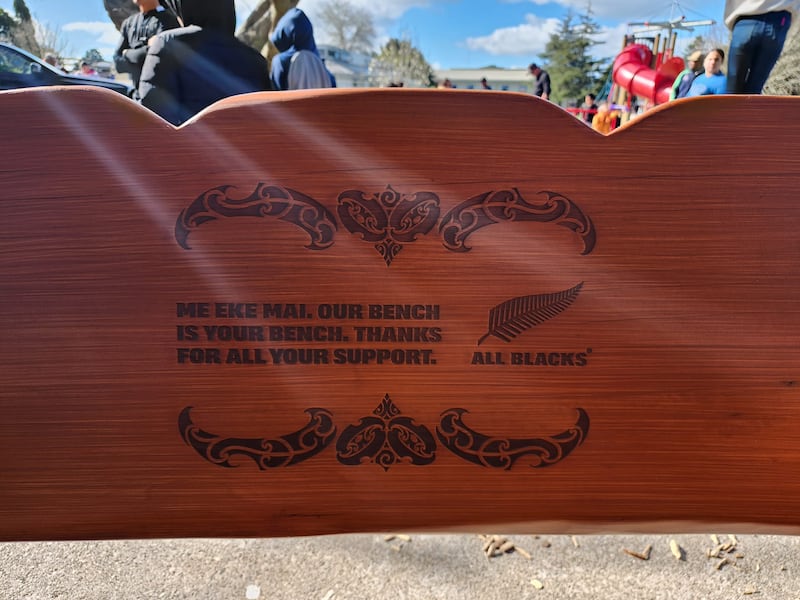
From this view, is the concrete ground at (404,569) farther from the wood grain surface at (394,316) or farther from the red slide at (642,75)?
the red slide at (642,75)

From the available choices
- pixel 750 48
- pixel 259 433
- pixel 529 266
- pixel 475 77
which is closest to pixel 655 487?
pixel 529 266

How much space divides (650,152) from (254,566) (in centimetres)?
125

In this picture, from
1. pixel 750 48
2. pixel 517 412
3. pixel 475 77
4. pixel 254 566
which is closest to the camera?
pixel 517 412

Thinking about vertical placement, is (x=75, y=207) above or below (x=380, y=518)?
above

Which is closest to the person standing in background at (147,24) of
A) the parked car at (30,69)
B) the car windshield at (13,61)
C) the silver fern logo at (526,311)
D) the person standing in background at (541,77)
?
the silver fern logo at (526,311)

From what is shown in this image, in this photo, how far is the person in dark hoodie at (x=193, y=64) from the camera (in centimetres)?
186

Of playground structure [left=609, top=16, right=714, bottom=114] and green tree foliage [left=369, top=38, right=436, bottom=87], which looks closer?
playground structure [left=609, top=16, right=714, bottom=114]

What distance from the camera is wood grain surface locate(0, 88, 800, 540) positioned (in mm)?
750

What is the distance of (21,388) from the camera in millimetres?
823

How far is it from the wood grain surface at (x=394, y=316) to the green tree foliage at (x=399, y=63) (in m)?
43.1

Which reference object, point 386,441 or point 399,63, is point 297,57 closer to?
point 386,441

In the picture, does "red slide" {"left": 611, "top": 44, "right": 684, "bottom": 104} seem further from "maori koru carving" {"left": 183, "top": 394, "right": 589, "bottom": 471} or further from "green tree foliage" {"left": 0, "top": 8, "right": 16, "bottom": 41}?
"green tree foliage" {"left": 0, "top": 8, "right": 16, "bottom": 41}

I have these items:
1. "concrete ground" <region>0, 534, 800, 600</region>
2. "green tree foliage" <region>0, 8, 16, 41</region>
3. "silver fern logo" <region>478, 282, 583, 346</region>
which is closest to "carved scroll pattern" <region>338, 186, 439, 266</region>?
"silver fern logo" <region>478, 282, 583, 346</region>

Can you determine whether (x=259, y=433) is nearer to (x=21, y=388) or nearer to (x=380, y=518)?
(x=380, y=518)
